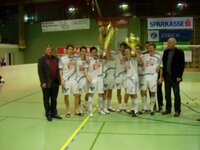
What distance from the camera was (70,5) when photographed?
25484 mm

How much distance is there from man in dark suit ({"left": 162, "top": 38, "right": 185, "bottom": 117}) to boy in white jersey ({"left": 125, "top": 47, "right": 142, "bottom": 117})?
2.42ft

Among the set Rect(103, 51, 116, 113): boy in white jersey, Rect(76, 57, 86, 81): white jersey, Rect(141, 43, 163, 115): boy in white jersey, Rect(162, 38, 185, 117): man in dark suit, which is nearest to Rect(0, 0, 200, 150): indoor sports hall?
Rect(103, 51, 116, 113): boy in white jersey

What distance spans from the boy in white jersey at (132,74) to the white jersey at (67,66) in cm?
133

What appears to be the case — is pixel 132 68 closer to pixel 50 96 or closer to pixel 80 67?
pixel 80 67

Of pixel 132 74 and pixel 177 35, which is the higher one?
pixel 177 35

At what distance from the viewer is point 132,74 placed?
691cm

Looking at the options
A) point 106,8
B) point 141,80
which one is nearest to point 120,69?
point 141,80

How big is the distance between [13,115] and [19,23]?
67.7ft

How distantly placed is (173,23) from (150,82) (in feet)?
45.6

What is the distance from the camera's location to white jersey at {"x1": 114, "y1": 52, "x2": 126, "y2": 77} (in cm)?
719

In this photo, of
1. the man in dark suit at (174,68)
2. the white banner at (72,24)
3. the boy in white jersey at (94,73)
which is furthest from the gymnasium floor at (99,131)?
the white banner at (72,24)

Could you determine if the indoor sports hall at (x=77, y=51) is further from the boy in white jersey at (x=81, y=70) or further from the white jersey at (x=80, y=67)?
the white jersey at (x=80, y=67)

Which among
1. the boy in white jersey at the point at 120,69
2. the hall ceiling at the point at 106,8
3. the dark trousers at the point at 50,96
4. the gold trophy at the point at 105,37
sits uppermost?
the hall ceiling at the point at 106,8

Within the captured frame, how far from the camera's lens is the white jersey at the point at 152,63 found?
696cm
